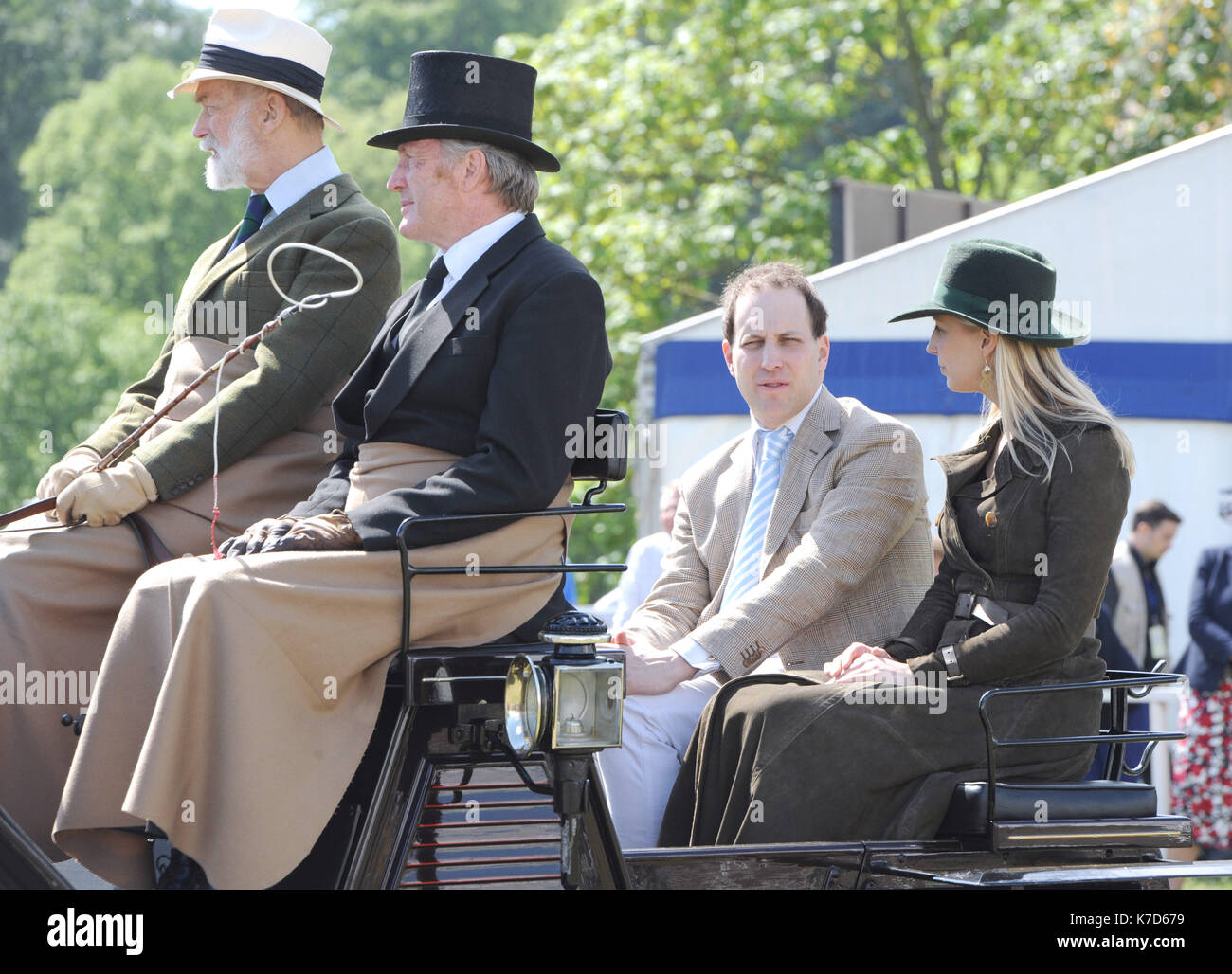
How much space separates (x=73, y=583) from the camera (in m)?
3.47

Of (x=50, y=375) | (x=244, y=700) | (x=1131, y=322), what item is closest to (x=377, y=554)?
(x=244, y=700)

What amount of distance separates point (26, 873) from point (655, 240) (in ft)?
45.5

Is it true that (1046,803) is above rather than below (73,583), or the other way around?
below

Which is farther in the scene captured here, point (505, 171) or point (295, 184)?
point (295, 184)

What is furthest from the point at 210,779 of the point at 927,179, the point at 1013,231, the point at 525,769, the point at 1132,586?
the point at 927,179

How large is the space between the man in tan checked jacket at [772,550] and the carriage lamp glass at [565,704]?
2.65ft

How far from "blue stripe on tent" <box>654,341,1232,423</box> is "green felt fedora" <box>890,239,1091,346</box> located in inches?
190

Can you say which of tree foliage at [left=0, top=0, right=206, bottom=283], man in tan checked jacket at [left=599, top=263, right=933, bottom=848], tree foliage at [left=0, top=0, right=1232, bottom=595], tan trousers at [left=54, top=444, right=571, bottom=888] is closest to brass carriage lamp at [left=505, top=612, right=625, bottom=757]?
tan trousers at [left=54, top=444, right=571, bottom=888]

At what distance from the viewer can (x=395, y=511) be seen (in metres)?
3.05

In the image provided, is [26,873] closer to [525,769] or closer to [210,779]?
[210,779]

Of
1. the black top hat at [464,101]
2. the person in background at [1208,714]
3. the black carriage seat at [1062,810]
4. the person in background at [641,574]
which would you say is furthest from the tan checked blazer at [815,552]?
the person in background at [1208,714]

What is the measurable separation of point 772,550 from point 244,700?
152 centimetres

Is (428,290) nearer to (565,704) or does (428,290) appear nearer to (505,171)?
(505,171)

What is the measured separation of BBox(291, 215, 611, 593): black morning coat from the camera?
3059mm
